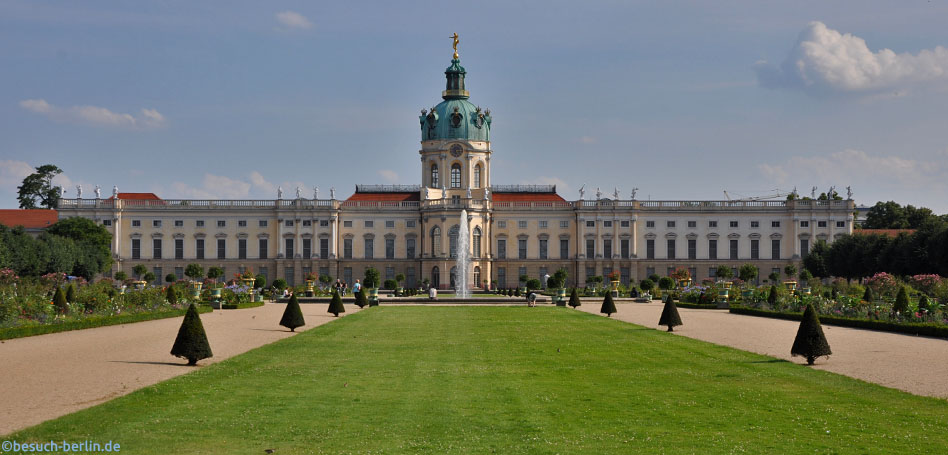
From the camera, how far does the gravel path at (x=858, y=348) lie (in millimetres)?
15305

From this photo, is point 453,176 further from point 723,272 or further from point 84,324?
point 84,324

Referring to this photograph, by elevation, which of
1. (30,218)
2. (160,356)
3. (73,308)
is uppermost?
(30,218)

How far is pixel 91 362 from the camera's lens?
56.4 feet

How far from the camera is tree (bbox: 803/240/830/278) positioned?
70.9 metres

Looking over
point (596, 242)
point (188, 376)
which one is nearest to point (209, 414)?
point (188, 376)

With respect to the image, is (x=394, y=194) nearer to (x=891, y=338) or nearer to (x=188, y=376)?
(x=891, y=338)

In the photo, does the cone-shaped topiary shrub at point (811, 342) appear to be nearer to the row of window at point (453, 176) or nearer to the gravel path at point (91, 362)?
the gravel path at point (91, 362)

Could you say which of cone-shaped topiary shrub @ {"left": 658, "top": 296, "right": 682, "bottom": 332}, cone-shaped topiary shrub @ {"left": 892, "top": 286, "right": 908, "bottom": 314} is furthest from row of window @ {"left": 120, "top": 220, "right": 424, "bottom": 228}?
cone-shaped topiary shrub @ {"left": 892, "top": 286, "right": 908, "bottom": 314}

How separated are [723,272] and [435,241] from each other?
23.3 metres

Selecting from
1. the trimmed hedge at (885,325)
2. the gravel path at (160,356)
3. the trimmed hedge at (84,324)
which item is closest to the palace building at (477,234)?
the trimmed hedge at (84,324)

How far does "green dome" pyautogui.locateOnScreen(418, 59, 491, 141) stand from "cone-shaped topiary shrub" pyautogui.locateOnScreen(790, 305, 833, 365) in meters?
65.9

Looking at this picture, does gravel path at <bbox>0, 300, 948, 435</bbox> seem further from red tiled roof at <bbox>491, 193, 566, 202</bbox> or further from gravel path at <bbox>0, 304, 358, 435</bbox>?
red tiled roof at <bbox>491, 193, 566, 202</bbox>

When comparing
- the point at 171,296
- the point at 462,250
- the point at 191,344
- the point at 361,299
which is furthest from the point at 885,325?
the point at 462,250

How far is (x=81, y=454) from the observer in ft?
30.8
